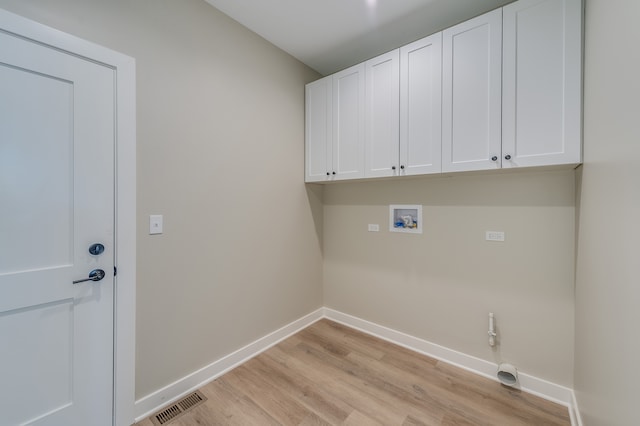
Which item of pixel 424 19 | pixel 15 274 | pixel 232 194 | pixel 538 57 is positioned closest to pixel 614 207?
pixel 538 57

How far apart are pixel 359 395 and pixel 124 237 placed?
74.5 inches

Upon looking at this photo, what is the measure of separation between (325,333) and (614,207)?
7.83 ft

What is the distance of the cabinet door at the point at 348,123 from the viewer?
2.30 metres

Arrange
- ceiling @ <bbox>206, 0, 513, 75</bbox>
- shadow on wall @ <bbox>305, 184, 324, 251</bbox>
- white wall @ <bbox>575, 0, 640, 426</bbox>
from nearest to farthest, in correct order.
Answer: white wall @ <bbox>575, 0, 640, 426</bbox>, ceiling @ <bbox>206, 0, 513, 75</bbox>, shadow on wall @ <bbox>305, 184, 324, 251</bbox>

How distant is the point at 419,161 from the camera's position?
78.4 inches

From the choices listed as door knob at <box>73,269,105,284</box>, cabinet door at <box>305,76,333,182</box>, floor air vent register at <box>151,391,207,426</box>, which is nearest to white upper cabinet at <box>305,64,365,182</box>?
cabinet door at <box>305,76,333,182</box>

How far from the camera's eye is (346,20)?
203 cm

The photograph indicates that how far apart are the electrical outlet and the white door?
2618 millimetres

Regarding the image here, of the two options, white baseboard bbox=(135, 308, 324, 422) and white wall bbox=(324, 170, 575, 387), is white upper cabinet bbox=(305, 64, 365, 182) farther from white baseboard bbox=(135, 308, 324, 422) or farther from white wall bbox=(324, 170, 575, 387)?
white baseboard bbox=(135, 308, 324, 422)

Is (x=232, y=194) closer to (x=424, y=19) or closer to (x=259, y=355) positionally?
(x=259, y=355)

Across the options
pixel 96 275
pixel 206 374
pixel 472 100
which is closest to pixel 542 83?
pixel 472 100

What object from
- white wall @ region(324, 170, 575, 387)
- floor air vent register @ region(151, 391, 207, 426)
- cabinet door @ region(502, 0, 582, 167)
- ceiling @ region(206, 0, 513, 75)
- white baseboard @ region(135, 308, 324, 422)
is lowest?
floor air vent register @ region(151, 391, 207, 426)

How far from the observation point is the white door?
3.94 feet

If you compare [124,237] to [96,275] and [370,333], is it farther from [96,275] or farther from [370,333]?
[370,333]
